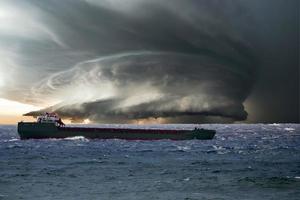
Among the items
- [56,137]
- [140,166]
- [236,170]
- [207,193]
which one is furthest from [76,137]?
[207,193]

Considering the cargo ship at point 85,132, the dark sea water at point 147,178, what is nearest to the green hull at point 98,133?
the cargo ship at point 85,132

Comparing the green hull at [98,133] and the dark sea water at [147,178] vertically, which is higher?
the green hull at [98,133]

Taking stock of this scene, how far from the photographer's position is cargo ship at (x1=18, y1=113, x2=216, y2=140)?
398 feet

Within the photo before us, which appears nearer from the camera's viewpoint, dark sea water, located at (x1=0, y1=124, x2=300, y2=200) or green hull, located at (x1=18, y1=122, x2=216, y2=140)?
dark sea water, located at (x1=0, y1=124, x2=300, y2=200)

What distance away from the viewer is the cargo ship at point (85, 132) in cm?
12119

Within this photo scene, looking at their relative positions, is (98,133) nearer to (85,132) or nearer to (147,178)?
(85,132)

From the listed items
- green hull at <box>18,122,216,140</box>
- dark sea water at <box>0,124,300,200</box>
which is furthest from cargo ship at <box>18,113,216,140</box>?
dark sea water at <box>0,124,300,200</box>

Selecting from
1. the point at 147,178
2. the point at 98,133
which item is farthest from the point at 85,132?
the point at 147,178

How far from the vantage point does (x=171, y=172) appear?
179 feet

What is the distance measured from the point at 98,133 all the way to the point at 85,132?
12.6 ft

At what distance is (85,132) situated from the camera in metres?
129

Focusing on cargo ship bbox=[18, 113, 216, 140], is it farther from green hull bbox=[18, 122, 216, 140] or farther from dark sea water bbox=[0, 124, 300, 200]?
dark sea water bbox=[0, 124, 300, 200]

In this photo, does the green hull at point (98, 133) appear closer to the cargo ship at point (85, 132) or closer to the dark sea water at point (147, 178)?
the cargo ship at point (85, 132)

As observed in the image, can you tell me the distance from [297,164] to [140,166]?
23504 millimetres
